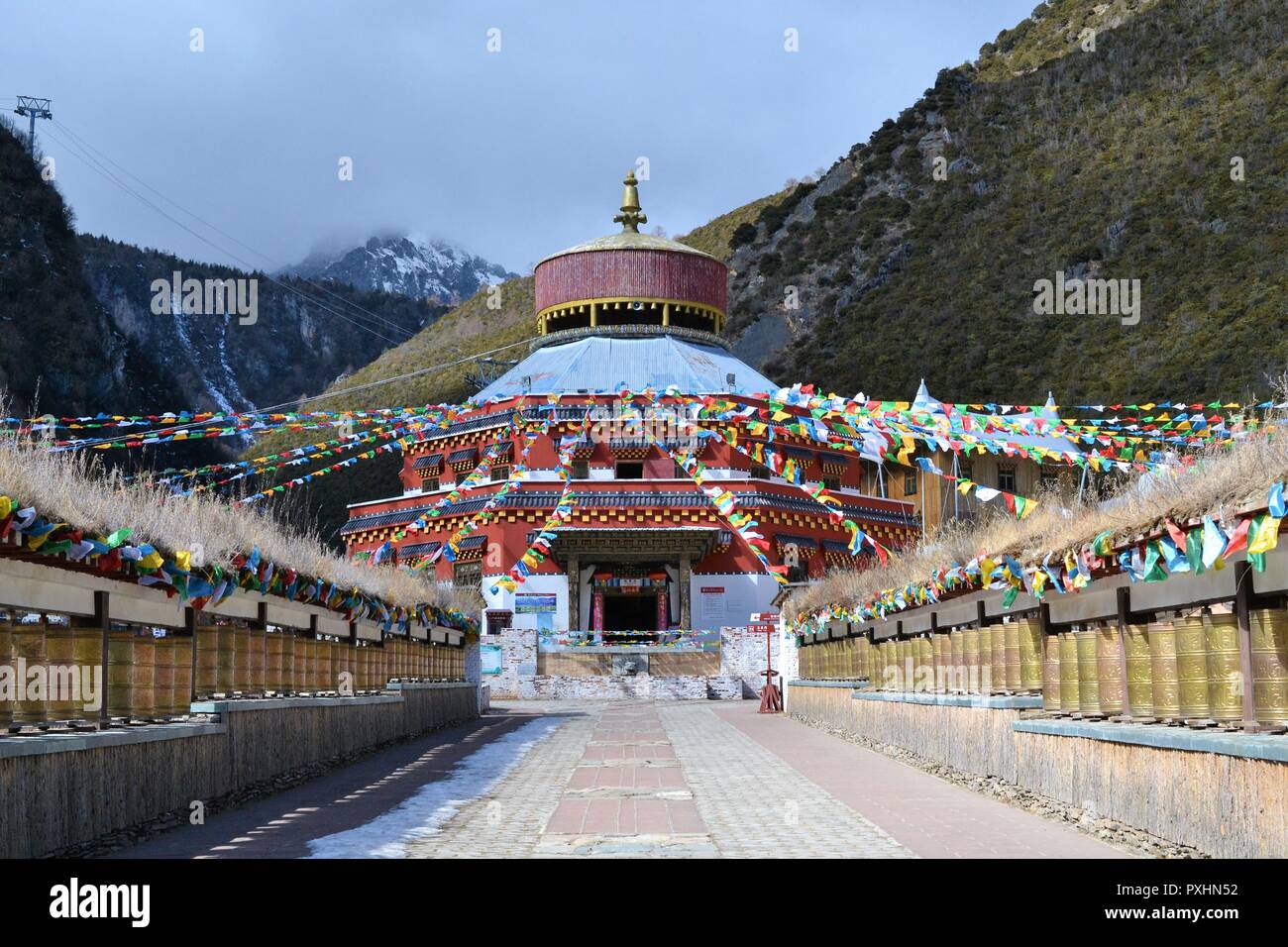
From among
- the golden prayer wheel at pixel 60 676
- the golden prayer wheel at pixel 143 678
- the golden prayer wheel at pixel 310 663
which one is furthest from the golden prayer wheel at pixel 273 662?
the golden prayer wheel at pixel 60 676

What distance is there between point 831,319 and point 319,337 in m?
89.4

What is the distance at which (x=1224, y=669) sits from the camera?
8.54 m

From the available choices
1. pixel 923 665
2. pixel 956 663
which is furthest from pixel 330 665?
pixel 956 663

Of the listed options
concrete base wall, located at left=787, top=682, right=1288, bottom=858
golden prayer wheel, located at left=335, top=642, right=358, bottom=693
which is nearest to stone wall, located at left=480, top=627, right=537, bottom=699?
golden prayer wheel, located at left=335, top=642, right=358, bottom=693

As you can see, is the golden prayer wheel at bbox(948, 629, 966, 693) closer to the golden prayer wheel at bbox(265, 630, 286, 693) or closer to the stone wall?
the golden prayer wheel at bbox(265, 630, 286, 693)

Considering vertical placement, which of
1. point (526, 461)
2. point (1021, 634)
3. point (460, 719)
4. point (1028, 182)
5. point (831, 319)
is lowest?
point (460, 719)

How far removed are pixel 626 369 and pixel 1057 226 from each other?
37586mm

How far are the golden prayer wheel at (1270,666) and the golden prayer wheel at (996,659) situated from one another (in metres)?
5.34

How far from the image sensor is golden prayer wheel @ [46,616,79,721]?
9.66 metres

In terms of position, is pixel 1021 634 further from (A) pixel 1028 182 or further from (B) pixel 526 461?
(A) pixel 1028 182

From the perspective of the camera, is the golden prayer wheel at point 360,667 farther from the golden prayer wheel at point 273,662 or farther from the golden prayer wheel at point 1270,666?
the golden prayer wheel at point 1270,666
